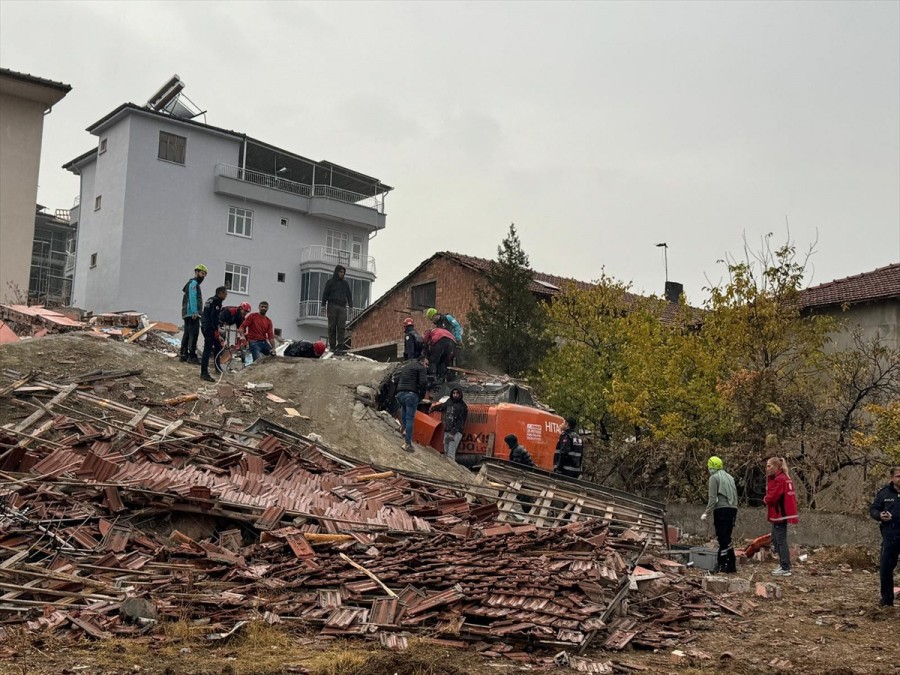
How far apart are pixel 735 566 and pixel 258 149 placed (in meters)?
39.9

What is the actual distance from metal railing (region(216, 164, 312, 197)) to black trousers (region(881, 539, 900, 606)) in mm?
40881

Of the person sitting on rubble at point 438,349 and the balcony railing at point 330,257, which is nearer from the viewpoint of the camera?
the person sitting on rubble at point 438,349

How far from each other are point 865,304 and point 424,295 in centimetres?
1839

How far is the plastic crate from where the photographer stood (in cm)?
1388

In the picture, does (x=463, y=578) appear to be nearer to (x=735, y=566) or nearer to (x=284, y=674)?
(x=284, y=674)

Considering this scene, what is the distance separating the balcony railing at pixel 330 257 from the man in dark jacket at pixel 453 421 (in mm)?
33654

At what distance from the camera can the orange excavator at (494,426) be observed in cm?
1672

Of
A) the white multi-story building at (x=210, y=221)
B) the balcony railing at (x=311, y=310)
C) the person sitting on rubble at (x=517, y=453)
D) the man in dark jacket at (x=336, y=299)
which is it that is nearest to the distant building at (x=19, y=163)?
the white multi-story building at (x=210, y=221)

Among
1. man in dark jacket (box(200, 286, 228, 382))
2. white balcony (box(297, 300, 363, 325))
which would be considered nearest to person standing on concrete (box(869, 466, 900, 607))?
man in dark jacket (box(200, 286, 228, 382))

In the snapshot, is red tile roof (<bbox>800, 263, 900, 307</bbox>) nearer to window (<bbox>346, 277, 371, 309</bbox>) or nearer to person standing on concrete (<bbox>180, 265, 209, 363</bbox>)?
person standing on concrete (<bbox>180, 265, 209, 363</bbox>)

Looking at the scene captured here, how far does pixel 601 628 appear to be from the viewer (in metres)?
8.66

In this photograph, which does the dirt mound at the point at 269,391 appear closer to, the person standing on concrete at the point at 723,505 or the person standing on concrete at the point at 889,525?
the person standing on concrete at the point at 723,505

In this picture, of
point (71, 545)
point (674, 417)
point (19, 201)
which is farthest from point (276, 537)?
point (19, 201)

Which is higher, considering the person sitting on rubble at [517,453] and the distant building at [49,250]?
the distant building at [49,250]
